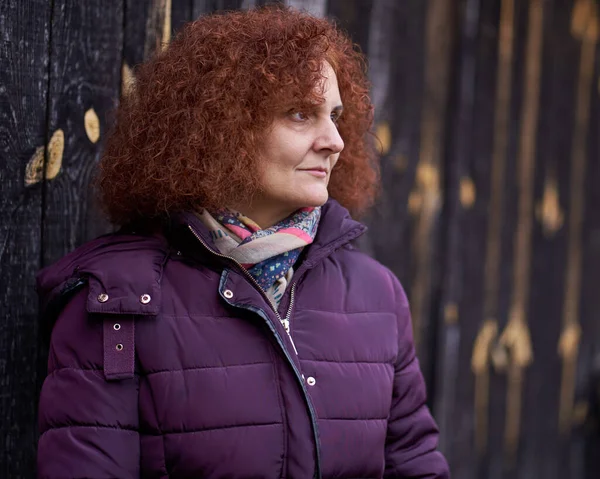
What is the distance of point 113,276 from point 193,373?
24 centimetres

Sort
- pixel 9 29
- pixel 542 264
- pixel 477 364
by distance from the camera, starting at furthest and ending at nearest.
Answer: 1. pixel 542 264
2. pixel 477 364
3. pixel 9 29

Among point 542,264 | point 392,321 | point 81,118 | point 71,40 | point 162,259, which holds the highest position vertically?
point 71,40

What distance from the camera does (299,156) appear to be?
1.79 metres

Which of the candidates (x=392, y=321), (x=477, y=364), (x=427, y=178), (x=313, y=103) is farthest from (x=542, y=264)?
(x=313, y=103)

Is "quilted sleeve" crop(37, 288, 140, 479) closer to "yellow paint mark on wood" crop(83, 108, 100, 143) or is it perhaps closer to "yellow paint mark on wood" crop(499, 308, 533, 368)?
"yellow paint mark on wood" crop(83, 108, 100, 143)

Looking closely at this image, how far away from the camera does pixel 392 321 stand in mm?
1967

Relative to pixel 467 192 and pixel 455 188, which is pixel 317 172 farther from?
pixel 467 192

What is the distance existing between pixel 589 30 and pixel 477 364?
1.73 metres

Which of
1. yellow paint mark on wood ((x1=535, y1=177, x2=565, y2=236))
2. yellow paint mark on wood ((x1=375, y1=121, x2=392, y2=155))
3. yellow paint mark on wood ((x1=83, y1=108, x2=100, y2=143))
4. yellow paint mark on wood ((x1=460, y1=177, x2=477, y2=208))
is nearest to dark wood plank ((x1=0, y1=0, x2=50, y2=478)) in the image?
yellow paint mark on wood ((x1=83, y1=108, x2=100, y2=143))

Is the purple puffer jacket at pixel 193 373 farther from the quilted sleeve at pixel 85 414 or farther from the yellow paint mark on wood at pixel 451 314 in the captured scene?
the yellow paint mark on wood at pixel 451 314

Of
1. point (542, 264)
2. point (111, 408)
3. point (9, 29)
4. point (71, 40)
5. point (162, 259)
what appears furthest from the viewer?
point (542, 264)

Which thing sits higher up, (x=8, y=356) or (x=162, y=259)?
(x=162, y=259)

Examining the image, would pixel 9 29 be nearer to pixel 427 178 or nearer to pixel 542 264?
pixel 427 178

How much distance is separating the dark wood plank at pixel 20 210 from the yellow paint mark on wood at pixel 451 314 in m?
1.83
